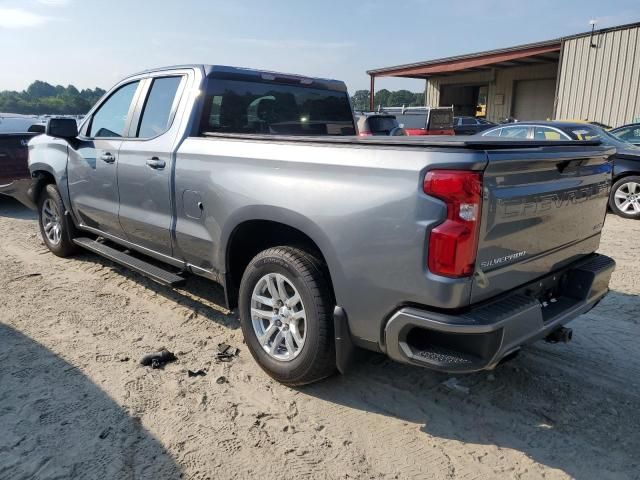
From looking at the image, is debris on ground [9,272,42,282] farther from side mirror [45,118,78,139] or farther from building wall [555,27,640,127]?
building wall [555,27,640,127]

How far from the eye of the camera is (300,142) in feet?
9.55

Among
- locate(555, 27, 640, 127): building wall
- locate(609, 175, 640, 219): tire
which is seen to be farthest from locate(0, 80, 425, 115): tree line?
locate(609, 175, 640, 219): tire

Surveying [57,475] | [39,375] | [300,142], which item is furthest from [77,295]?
[300,142]

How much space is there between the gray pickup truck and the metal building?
16.8 metres

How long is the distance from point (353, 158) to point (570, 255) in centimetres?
153

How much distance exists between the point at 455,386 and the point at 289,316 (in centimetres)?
116

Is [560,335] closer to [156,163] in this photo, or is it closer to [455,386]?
[455,386]

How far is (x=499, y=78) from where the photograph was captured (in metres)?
25.9

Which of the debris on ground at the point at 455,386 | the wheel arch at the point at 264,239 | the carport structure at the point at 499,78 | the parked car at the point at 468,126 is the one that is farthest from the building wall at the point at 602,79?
the wheel arch at the point at 264,239

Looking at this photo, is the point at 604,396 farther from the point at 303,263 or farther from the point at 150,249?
the point at 150,249

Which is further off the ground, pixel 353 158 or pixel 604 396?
pixel 353 158

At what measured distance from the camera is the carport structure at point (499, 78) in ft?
72.7

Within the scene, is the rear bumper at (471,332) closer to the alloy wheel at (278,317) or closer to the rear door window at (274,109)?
the alloy wheel at (278,317)

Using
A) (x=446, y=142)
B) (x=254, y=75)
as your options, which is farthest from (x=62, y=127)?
(x=446, y=142)
